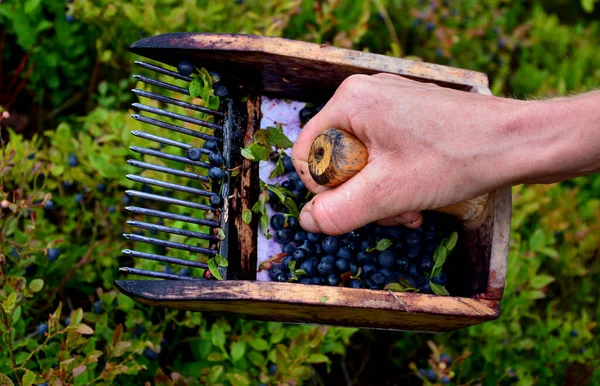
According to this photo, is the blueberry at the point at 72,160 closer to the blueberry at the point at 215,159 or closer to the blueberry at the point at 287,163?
the blueberry at the point at 215,159

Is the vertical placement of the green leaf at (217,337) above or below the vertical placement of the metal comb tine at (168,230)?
below

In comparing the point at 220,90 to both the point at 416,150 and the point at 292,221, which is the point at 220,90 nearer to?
the point at 292,221

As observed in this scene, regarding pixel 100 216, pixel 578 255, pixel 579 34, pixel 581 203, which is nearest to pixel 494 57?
pixel 579 34

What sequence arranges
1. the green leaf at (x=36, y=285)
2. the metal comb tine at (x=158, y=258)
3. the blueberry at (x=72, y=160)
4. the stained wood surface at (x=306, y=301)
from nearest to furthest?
the stained wood surface at (x=306, y=301), the metal comb tine at (x=158, y=258), the green leaf at (x=36, y=285), the blueberry at (x=72, y=160)

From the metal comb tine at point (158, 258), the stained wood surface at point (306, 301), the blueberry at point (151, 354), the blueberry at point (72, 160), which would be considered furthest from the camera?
the blueberry at point (72, 160)

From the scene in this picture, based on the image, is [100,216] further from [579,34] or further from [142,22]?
[579,34]

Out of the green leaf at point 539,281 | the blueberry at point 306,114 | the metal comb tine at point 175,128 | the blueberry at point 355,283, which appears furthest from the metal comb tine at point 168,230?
the green leaf at point 539,281

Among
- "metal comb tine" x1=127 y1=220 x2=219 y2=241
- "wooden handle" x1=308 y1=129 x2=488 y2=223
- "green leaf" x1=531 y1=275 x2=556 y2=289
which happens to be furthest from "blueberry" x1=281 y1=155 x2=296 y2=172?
"green leaf" x1=531 y1=275 x2=556 y2=289

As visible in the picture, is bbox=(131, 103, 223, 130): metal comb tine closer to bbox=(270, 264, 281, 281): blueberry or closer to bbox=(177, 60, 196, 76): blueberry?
bbox=(177, 60, 196, 76): blueberry
